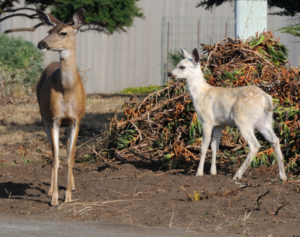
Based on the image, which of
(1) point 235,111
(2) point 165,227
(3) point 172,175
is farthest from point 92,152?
(2) point 165,227

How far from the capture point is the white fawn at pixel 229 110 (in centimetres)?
786

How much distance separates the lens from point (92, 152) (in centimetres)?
1006

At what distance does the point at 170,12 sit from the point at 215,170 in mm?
17029

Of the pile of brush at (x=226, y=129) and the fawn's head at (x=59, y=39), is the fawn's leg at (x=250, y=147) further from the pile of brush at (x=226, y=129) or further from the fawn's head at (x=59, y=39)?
the fawn's head at (x=59, y=39)

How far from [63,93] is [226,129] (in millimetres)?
2644

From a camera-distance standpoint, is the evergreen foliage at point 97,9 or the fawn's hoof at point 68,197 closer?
the fawn's hoof at point 68,197

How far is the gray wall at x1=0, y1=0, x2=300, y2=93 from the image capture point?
23.4 meters

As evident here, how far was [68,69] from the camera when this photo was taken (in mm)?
7430

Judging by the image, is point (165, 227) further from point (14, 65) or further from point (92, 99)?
point (14, 65)

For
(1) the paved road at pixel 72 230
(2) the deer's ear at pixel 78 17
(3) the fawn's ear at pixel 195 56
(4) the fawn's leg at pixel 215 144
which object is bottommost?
(1) the paved road at pixel 72 230

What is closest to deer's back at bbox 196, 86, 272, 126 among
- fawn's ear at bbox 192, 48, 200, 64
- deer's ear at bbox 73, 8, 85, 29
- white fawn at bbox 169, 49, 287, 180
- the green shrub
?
white fawn at bbox 169, 49, 287, 180

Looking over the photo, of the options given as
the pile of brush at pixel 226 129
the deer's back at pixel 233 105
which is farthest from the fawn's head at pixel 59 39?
the pile of brush at pixel 226 129

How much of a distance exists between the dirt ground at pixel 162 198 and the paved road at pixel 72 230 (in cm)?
22

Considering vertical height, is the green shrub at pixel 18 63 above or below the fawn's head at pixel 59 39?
below
